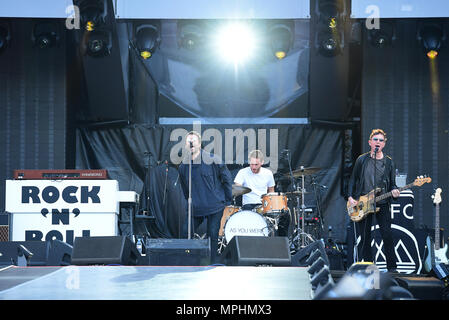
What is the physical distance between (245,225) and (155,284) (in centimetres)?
421

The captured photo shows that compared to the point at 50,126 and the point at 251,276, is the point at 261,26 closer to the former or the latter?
the point at 50,126

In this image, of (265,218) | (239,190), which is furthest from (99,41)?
(265,218)

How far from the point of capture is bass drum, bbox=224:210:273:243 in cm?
702

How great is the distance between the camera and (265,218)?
7.32 meters

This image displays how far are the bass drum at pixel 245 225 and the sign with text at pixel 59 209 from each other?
1.39 metres

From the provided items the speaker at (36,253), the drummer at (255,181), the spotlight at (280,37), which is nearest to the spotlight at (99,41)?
the spotlight at (280,37)

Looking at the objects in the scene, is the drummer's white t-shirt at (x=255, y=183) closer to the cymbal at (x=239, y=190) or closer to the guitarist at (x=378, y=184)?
the cymbal at (x=239, y=190)

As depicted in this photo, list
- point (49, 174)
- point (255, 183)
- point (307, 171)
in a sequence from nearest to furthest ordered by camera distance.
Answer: point (49, 174)
point (307, 171)
point (255, 183)

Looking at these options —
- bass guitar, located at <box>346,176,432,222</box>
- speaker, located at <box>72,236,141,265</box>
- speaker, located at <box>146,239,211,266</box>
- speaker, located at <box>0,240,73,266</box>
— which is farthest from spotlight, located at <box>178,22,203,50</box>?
speaker, located at <box>72,236,141,265</box>

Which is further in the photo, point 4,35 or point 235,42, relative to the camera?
point 235,42

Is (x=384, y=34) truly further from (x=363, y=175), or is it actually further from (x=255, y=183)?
(x=363, y=175)

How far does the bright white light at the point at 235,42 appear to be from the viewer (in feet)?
31.4

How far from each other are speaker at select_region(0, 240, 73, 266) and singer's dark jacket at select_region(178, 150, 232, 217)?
6.51 feet
